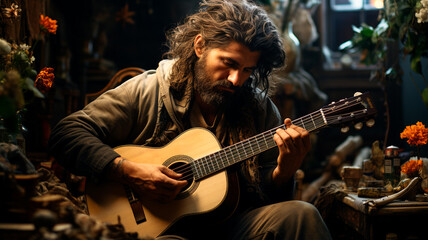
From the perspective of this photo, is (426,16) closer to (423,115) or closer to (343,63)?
(423,115)

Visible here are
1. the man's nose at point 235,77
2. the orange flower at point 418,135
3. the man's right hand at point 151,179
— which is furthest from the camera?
the orange flower at point 418,135

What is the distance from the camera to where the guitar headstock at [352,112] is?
1792 millimetres

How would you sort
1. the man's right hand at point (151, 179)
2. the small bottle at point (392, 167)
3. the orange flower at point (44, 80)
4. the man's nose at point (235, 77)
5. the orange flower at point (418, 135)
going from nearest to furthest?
the man's right hand at point (151, 179) < the orange flower at point (44, 80) < the man's nose at point (235, 77) < the orange flower at point (418, 135) < the small bottle at point (392, 167)

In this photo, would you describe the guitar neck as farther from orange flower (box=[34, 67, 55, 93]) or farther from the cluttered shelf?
orange flower (box=[34, 67, 55, 93])

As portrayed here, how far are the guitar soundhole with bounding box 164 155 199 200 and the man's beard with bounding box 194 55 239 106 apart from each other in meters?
0.34

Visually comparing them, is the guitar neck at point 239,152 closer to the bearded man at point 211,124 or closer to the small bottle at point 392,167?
the bearded man at point 211,124

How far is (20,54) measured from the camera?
5.79 ft

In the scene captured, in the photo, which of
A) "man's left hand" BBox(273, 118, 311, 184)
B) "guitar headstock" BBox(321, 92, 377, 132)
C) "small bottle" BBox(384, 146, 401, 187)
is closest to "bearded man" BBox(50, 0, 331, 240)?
"man's left hand" BBox(273, 118, 311, 184)

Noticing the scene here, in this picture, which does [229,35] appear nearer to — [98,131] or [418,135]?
[98,131]

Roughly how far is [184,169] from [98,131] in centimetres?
46

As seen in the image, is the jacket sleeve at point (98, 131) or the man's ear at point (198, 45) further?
the man's ear at point (198, 45)

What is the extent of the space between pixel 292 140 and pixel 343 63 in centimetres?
335

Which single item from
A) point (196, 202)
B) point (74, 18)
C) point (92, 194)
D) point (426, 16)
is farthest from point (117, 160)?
point (74, 18)

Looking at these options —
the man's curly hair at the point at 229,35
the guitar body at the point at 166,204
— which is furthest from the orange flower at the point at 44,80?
the man's curly hair at the point at 229,35
